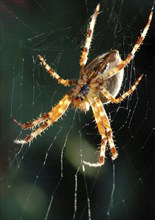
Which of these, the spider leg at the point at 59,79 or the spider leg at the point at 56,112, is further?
the spider leg at the point at 56,112

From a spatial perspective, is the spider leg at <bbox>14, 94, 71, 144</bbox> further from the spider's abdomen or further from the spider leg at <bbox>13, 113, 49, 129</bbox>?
the spider's abdomen

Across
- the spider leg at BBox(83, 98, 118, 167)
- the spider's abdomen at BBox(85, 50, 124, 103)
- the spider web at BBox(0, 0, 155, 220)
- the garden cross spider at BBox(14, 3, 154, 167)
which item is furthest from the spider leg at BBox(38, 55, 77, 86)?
the spider web at BBox(0, 0, 155, 220)

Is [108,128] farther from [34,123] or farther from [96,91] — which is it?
[34,123]

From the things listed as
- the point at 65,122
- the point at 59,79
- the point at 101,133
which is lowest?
the point at 101,133

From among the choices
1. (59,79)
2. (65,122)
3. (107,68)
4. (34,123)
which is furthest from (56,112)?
(65,122)

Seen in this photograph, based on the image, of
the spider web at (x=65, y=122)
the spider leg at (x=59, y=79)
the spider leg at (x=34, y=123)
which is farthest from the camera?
the spider web at (x=65, y=122)

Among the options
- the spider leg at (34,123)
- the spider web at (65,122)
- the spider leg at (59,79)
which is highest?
the spider web at (65,122)

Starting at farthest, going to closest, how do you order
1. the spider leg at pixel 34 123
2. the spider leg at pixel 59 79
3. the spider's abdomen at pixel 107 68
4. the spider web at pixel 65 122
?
the spider web at pixel 65 122
the spider leg at pixel 34 123
the spider leg at pixel 59 79
the spider's abdomen at pixel 107 68

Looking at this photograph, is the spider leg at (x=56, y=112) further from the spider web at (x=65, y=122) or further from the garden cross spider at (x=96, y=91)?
the spider web at (x=65, y=122)

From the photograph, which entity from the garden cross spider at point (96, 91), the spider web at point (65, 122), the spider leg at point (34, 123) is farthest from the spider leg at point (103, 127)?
the spider web at point (65, 122)

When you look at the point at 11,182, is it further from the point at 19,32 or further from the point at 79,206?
the point at 19,32
